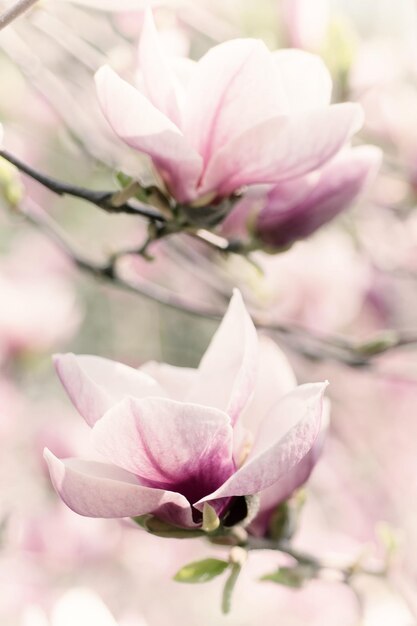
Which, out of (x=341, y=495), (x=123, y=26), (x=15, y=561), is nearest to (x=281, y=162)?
(x=15, y=561)

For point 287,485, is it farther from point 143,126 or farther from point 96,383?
point 143,126

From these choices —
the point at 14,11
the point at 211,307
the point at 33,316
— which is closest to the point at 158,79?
the point at 14,11

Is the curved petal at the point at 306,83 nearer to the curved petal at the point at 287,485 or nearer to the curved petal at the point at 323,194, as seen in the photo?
the curved petal at the point at 323,194

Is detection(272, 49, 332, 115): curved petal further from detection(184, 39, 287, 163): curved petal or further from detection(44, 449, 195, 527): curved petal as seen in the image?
detection(44, 449, 195, 527): curved petal

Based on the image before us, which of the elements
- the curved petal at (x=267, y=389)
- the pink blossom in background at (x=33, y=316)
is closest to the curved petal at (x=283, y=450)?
the curved petal at (x=267, y=389)

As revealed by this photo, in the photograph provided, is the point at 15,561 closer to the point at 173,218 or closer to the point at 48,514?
the point at 48,514
